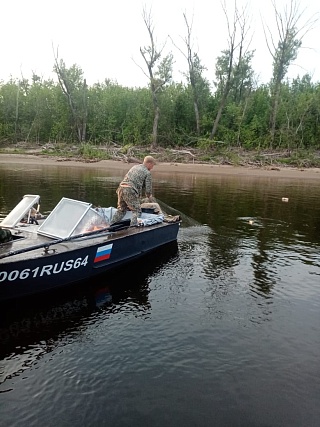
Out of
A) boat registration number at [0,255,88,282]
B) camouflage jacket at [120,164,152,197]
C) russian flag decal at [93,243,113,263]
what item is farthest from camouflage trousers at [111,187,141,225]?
boat registration number at [0,255,88,282]

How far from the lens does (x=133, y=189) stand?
364 inches

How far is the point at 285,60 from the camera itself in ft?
132

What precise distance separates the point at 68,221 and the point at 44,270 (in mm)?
1636

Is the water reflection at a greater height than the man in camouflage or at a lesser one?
lesser

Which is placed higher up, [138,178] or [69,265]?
[138,178]

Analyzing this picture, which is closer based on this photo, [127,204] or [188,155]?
[127,204]

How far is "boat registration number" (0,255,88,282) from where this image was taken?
636 centimetres

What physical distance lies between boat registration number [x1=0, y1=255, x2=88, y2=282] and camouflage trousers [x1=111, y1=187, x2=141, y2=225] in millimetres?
2124

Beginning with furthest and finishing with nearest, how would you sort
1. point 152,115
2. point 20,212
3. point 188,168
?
point 152,115, point 188,168, point 20,212

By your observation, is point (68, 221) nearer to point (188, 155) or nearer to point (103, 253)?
point (103, 253)

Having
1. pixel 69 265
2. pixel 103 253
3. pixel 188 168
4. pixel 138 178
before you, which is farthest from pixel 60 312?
pixel 188 168

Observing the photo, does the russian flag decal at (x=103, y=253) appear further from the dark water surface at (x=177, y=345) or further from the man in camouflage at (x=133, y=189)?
the man in camouflage at (x=133, y=189)

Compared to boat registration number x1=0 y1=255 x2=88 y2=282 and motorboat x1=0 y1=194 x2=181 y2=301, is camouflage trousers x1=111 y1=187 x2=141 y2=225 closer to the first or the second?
motorboat x1=0 y1=194 x2=181 y2=301

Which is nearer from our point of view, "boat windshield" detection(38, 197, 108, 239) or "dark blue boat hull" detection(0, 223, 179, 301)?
"dark blue boat hull" detection(0, 223, 179, 301)
